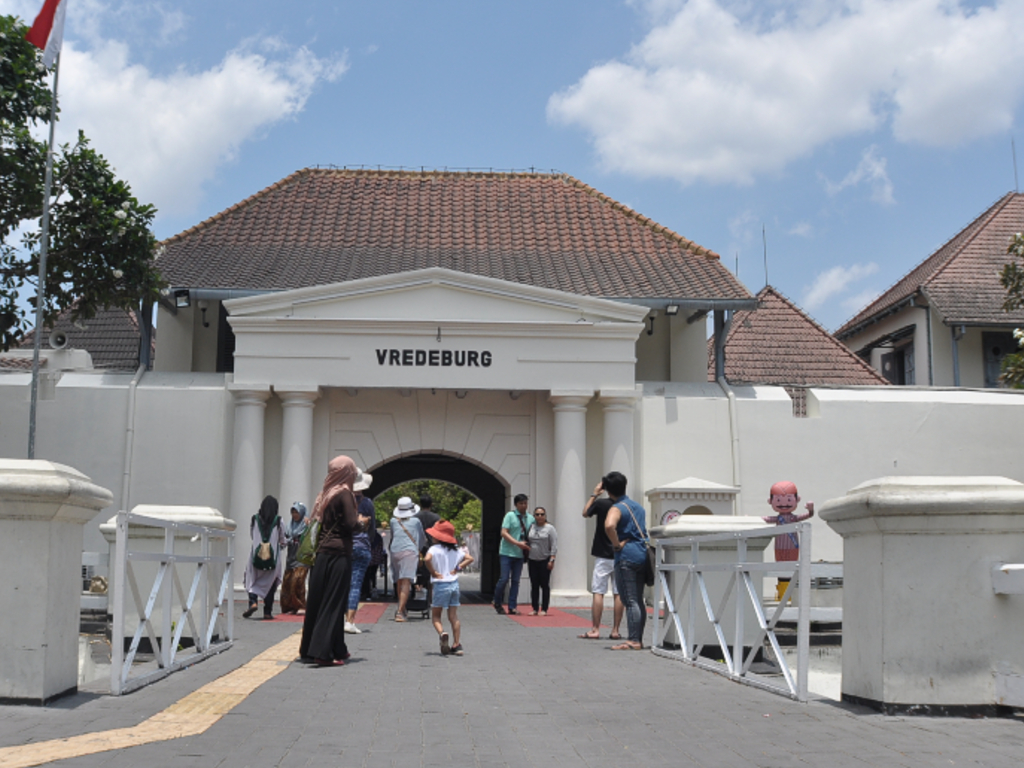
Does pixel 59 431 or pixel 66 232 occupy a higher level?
pixel 66 232

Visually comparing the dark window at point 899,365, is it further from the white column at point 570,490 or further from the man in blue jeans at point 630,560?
the man in blue jeans at point 630,560

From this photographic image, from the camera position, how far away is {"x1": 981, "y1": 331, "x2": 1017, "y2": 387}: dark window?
1242 inches

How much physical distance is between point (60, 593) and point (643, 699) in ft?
12.2

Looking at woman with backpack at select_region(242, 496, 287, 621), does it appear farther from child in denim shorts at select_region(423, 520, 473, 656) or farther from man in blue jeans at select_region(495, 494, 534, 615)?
child in denim shorts at select_region(423, 520, 473, 656)

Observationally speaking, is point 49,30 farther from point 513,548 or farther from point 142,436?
point 513,548

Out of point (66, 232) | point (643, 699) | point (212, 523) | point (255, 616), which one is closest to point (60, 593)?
point (643, 699)

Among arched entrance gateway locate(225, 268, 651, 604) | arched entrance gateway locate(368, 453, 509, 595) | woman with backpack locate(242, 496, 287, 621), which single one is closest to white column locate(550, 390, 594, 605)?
arched entrance gateway locate(225, 268, 651, 604)

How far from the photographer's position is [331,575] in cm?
945

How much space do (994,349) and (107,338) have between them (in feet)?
77.7

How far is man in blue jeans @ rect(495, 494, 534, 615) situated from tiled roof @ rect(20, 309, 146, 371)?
41.4ft

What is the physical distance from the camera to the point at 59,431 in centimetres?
2111

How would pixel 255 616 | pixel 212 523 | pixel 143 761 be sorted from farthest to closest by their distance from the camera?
1. pixel 255 616
2. pixel 212 523
3. pixel 143 761

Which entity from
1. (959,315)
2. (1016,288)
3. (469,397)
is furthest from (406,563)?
(959,315)

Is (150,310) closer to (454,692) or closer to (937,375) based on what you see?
(454,692)
